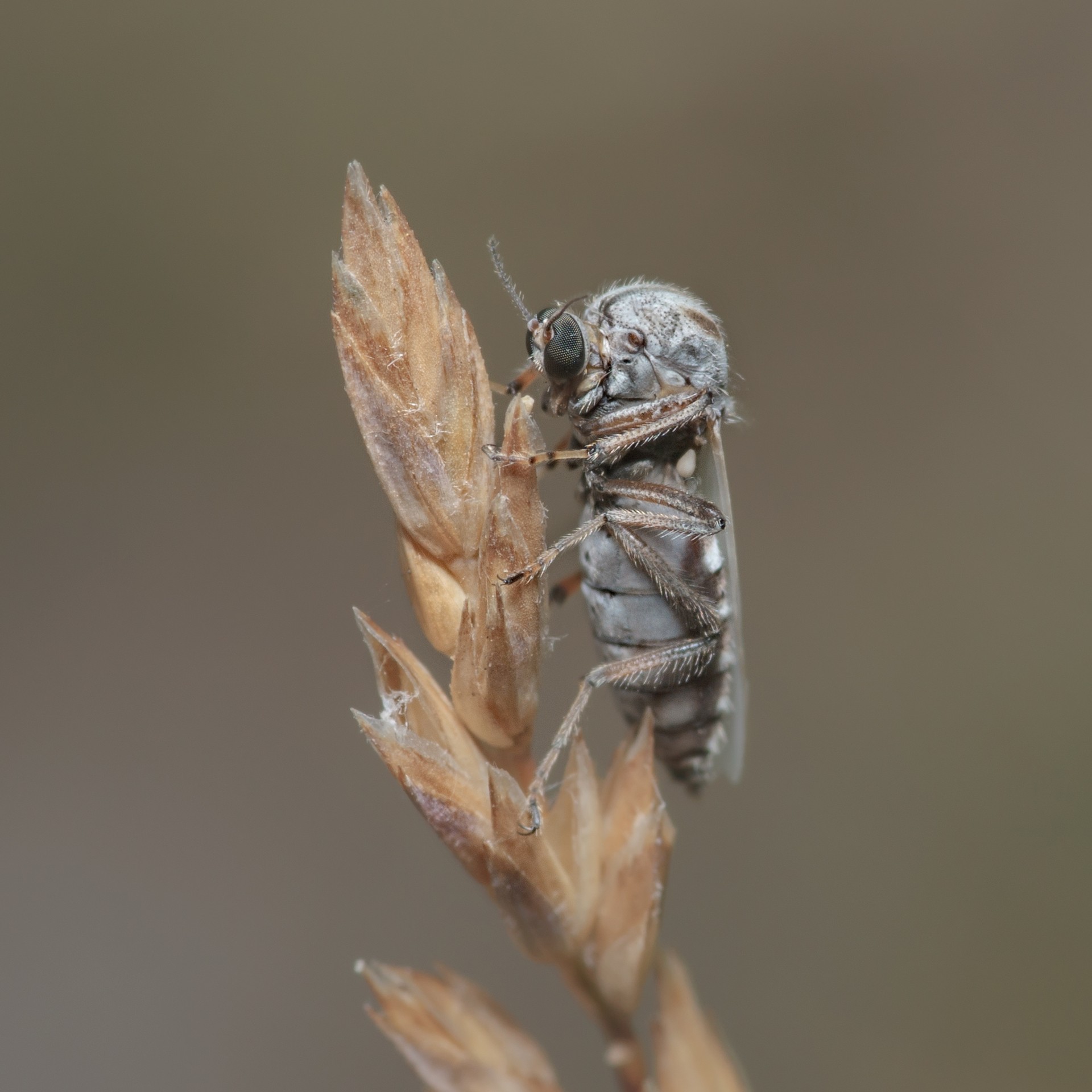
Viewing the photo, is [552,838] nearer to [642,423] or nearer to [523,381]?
[642,423]

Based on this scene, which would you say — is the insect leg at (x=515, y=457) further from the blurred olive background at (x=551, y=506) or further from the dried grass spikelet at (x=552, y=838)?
the blurred olive background at (x=551, y=506)

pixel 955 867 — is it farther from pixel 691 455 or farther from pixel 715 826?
pixel 691 455

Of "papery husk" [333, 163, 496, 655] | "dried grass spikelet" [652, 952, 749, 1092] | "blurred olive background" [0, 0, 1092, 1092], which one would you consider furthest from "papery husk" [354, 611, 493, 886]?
"blurred olive background" [0, 0, 1092, 1092]

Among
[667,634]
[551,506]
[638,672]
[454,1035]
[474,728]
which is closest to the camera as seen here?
[454,1035]


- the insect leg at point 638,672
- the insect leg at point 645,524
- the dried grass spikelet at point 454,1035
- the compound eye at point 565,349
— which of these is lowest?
the dried grass spikelet at point 454,1035

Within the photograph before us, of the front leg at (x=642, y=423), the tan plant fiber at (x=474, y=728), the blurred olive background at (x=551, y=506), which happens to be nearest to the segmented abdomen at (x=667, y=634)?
the front leg at (x=642, y=423)

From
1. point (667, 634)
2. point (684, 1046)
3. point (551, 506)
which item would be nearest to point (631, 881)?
point (684, 1046)

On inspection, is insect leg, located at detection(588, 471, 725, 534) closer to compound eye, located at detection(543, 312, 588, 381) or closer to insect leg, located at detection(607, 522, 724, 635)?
insect leg, located at detection(607, 522, 724, 635)

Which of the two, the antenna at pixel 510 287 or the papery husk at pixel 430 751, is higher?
the antenna at pixel 510 287
